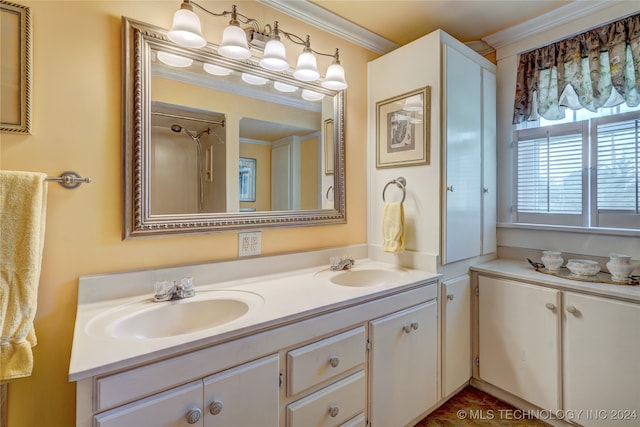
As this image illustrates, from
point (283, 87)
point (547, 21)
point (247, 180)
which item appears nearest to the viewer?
point (247, 180)

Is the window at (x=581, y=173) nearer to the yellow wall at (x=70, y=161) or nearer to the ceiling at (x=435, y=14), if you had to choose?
the ceiling at (x=435, y=14)

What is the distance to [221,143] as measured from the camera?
1.50 metres

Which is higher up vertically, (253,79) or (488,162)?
(253,79)

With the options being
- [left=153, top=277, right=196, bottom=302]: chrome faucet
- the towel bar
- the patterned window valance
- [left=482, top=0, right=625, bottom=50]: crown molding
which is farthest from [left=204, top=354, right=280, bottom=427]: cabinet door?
[left=482, top=0, right=625, bottom=50]: crown molding

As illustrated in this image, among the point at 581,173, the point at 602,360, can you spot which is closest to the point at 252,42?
the point at 581,173

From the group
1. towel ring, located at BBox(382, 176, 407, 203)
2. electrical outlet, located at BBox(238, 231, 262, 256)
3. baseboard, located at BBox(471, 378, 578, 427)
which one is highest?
towel ring, located at BBox(382, 176, 407, 203)

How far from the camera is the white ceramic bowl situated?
5.40ft

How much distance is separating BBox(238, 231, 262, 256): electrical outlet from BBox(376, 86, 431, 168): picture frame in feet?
3.12

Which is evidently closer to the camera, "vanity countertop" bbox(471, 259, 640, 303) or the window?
"vanity countertop" bbox(471, 259, 640, 303)

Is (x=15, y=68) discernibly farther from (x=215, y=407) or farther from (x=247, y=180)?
(x=215, y=407)

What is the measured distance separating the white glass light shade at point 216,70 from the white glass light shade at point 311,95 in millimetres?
462

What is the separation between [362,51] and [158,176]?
156 centimetres

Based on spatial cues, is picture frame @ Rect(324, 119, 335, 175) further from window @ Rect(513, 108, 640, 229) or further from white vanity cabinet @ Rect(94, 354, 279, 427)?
window @ Rect(513, 108, 640, 229)

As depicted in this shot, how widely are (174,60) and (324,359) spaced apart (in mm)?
1439
